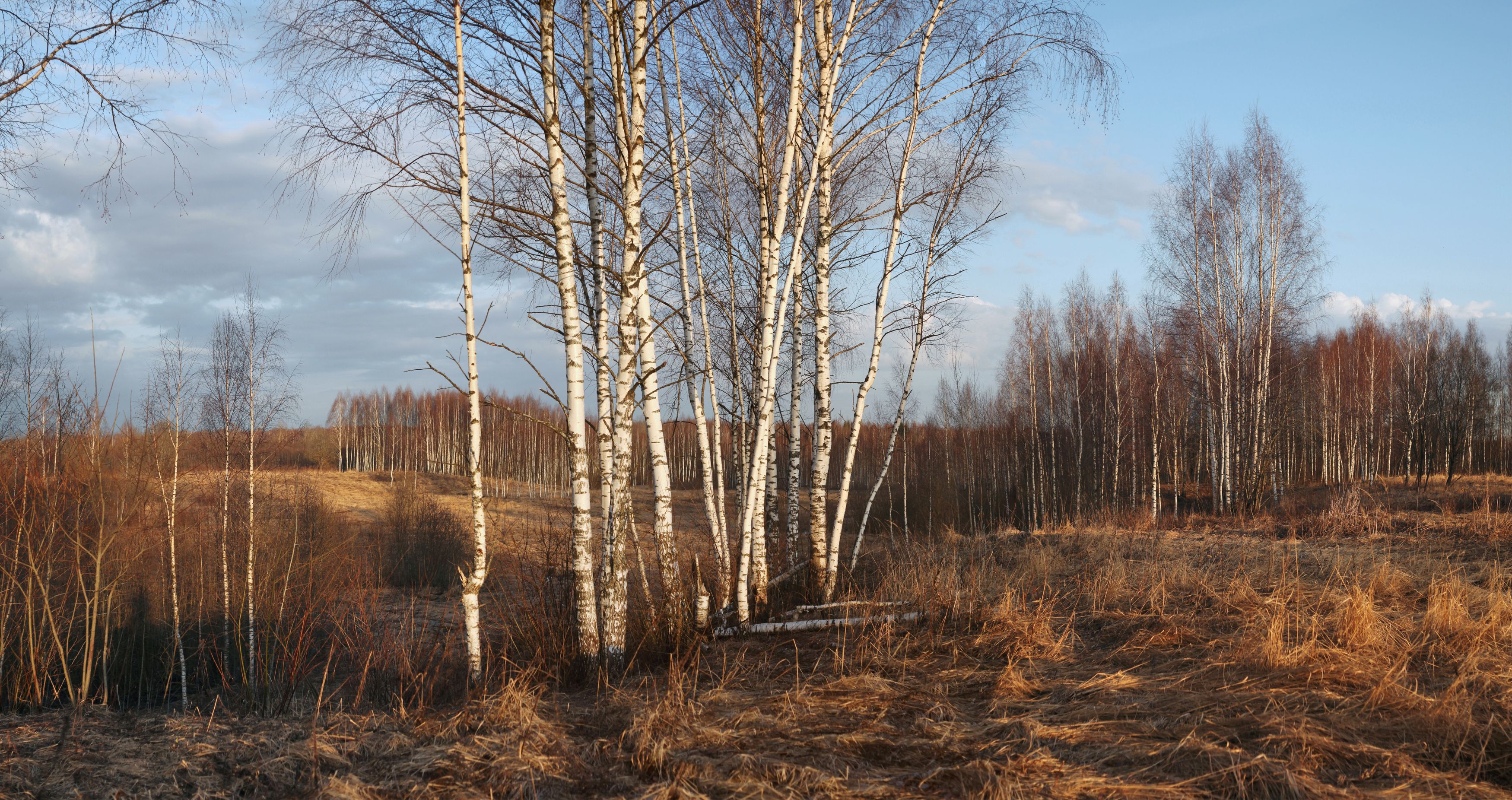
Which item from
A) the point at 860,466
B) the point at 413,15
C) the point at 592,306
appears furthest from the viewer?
the point at 860,466

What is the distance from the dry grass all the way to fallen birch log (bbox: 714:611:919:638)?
8cm

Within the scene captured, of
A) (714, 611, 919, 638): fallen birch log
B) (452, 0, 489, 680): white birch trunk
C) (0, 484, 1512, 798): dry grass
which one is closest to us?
(0, 484, 1512, 798): dry grass

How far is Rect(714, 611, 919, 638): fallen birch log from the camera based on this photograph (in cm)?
566

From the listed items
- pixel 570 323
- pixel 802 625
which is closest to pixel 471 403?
pixel 570 323

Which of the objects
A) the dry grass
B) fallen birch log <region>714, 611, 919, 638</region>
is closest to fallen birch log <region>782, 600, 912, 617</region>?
fallen birch log <region>714, 611, 919, 638</region>

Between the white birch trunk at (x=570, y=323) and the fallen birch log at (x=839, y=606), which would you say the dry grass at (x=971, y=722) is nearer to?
the fallen birch log at (x=839, y=606)

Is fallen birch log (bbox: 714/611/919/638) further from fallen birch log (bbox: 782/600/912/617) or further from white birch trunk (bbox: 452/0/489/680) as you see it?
white birch trunk (bbox: 452/0/489/680)

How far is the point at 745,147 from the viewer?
24.4 ft

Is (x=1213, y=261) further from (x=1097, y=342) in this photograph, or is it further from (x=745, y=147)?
(x=745, y=147)

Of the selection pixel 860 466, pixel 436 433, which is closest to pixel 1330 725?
pixel 860 466

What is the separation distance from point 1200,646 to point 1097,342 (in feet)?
78.5

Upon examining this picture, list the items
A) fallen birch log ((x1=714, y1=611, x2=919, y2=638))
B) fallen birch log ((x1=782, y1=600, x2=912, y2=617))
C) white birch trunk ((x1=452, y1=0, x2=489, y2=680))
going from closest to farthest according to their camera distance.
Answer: white birch trunk ((x1=452, y1=0, x2=489, y2=680))
fallen birch log ((x1=714, y1=611, x2=919, y2=638))
fallen birch log ((x1=782, y1=600, x2=912, y2=617))

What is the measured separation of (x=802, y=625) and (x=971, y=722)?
2.26 m

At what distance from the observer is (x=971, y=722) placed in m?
3.67
